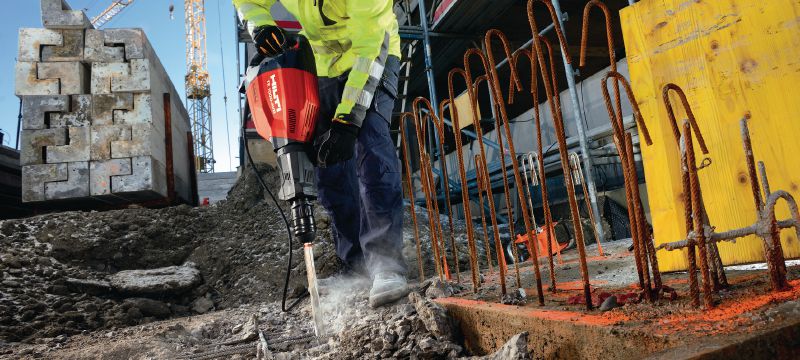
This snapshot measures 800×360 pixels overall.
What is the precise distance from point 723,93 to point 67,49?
610 cm

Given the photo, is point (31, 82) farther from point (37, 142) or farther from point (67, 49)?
point (37, 142)

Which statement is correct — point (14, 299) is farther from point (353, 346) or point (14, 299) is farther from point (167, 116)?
point (167, 116)

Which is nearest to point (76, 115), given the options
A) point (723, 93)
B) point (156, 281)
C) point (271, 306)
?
point (156, 281)

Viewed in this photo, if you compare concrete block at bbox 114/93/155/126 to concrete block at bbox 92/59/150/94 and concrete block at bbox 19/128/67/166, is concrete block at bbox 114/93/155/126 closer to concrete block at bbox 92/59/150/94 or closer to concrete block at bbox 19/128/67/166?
concrete block at bbox 92/59/150/94

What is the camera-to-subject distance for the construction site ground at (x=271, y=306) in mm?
769

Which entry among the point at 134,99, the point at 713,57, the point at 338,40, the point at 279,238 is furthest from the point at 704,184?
the point at 134,99

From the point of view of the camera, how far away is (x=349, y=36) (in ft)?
7.51

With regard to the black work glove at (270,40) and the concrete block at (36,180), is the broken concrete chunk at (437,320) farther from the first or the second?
the concrete block at (36,180)

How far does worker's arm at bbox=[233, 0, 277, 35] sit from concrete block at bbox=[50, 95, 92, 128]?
3741 millimetres

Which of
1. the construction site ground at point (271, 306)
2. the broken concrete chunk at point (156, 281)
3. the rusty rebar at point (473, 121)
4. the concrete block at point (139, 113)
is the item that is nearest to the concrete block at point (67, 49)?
the concrete block at point (139, 113)

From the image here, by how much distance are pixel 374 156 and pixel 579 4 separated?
6097mm

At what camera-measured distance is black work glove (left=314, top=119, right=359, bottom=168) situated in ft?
6.80

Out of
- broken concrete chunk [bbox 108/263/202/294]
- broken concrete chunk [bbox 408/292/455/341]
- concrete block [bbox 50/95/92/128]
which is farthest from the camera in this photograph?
concrete block [bbox 50/95/92/128]

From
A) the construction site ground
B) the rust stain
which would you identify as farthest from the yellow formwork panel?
the construction site ground
